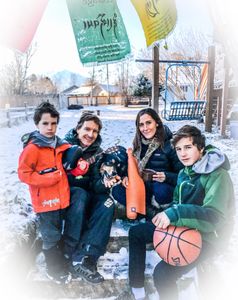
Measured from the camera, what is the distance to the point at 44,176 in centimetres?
112

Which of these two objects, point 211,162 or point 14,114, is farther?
point 14,114

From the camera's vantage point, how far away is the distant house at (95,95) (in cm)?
134

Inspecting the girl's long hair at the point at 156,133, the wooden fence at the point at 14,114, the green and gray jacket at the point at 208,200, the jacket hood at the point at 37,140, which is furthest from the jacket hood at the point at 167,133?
the wooden fence at the point at 14,114

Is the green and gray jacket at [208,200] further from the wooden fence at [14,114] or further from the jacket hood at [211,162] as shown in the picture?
the wooden fence at [14,114]

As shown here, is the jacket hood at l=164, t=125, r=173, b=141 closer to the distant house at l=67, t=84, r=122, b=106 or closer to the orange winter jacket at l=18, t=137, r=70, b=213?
the distant house at l=67, t=84, r=122, b=106

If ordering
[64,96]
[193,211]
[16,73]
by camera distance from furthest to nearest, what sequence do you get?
1. [64,96]
2. [16,73]
3. [193,211]

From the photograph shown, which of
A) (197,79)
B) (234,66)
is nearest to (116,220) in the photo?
(197,79)

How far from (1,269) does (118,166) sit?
2.08 feet

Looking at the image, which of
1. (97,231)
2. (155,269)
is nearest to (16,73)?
(97,231)

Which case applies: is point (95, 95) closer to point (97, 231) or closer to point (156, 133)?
point (156, 133)

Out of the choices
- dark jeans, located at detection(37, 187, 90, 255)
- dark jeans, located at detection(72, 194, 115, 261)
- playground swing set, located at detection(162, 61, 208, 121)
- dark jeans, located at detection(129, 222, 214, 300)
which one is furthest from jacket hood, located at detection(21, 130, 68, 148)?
playground swing set, located at detection(162, 61, 208, 121)

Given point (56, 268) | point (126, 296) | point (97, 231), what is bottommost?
point (126, 296)

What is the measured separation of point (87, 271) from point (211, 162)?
65 centimetres

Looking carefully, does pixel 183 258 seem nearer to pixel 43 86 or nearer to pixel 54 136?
pixel 54 136
